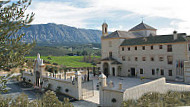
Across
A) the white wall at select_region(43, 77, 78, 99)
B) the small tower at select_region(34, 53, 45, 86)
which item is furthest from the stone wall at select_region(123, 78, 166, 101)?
the small tower at select_region(34, 53, 45, 86)

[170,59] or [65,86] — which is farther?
[170,59]

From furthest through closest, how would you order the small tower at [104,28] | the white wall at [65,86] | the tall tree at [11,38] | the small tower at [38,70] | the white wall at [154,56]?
the small tower at [104,28] < the white wall at [154,56] < the small tower at [38,70] < the white wall at [65,86] < the tall tree at [11,38]

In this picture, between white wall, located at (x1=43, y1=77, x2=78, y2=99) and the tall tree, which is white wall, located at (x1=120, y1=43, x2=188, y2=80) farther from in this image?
Result: the tall tree

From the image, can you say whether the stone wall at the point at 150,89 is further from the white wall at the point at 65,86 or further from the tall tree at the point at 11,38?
the tall tree at the point at 11,38

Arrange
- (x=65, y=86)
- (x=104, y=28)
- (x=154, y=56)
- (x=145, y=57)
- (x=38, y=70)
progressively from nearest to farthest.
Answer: (x=65, y=86) → (x=38, y=70) → (x=154, y=56) → (x=145, y=57) → (x=104, y=28)

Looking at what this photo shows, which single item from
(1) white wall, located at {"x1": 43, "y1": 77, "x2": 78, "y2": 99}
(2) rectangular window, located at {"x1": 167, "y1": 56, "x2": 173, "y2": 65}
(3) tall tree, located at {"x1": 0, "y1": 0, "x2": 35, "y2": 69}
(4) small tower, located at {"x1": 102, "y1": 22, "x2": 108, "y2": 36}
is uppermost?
(4) small tower, located at {"x1": 102, "y1": 22, "x2": 108, "y2": 36}

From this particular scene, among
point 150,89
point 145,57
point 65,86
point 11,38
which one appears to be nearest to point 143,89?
point 150,89

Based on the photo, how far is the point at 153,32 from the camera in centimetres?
4053

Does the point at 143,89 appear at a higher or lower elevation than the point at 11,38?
lower

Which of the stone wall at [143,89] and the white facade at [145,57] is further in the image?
the white facade at [145,57]

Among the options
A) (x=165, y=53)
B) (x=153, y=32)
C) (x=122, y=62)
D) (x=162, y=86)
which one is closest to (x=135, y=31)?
(x=153, y=32)

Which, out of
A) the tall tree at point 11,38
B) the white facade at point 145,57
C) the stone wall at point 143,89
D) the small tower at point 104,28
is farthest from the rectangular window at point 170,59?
the tall tree at point 11,38

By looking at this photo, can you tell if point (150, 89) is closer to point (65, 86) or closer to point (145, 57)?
point (65, 86)

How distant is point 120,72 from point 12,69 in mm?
29950
